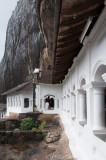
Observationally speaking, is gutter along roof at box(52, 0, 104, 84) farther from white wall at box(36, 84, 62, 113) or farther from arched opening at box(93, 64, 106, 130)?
white wall at box(36, 84, 62, 113)

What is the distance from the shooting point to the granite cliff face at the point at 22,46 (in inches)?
1089

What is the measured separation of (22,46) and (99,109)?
26.9m

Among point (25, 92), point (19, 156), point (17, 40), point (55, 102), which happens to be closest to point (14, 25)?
point (17, 40)

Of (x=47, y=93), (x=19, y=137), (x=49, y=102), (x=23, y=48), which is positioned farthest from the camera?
(x=23, y=48)

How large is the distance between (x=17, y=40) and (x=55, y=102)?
48.0 ft

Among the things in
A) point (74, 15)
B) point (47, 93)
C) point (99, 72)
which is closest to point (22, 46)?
point (47, 93)

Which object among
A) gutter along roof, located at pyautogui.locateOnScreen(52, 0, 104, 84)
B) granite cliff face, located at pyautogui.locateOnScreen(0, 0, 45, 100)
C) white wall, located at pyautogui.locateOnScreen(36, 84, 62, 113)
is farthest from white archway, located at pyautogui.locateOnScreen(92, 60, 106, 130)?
granite cliff face, located at pyautogui.locateOnScreen(0, 0, 45, 100)

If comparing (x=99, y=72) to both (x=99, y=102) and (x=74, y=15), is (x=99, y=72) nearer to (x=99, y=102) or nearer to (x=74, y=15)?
(x=99, y=102)

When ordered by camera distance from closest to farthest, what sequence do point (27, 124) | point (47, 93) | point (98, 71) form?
1. point (98, 71)
2. point (27, 124)
3. point (47, 93)

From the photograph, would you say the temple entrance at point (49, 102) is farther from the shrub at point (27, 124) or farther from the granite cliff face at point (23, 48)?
the shrub at point (27, 124)

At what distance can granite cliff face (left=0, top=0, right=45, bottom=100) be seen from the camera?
1089 inches

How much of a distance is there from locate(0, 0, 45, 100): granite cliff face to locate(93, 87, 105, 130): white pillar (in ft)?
64.7

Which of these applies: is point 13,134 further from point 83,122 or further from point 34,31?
point 34,31

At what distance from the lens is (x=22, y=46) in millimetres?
31234
